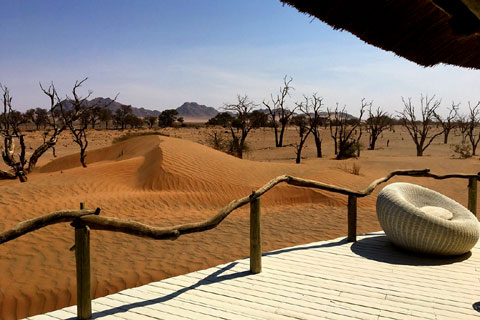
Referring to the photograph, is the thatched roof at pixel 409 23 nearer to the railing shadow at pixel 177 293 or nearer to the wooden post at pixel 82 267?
the wooden post at pixel 82 267

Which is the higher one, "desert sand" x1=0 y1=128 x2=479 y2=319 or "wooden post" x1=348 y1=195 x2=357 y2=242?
"wooden post" x1=348 y1=195 x2=357 y2=242

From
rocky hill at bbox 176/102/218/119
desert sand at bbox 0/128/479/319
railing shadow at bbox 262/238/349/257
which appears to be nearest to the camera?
railing shadow at bbox 262/238/349/257

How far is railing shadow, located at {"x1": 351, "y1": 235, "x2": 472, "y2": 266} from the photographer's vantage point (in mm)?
4812

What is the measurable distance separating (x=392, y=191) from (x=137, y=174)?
1021 centimetres

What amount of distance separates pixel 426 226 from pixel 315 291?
1841 millimetres

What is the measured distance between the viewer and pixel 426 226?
4801mm

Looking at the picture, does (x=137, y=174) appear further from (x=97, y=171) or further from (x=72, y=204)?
(x=72, y=204)

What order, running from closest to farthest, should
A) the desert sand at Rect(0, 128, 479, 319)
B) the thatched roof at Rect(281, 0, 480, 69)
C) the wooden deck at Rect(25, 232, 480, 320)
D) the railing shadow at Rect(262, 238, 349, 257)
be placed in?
the thatched roof at Rect(281, 0, 480, 69)
the wooden deck at Rect(25, 232, 480, 320)
the railing shadow at Rect(262, 238, 349, 257)
the desert sand at Rect(0, 128, 479, 319)

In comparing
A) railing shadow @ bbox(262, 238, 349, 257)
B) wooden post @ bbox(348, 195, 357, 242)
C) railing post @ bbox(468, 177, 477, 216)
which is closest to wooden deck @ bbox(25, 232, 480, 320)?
railing shadow @ bbox(262, 238, 349, 257)

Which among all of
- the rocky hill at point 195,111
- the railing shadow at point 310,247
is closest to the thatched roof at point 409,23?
the railing shadow at point 310,247

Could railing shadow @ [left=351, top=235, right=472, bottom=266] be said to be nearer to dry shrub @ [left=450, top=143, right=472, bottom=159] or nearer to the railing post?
the railing post

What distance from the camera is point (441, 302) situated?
3605 mm

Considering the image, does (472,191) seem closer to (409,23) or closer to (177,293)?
(409,23)

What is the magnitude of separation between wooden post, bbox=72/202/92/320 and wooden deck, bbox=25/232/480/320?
145 mm
